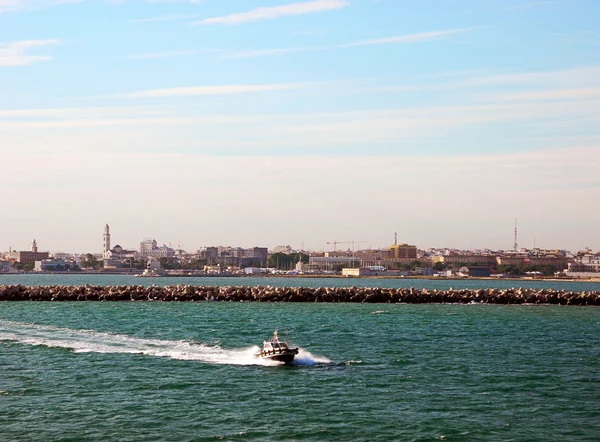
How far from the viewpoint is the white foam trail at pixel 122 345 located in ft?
131

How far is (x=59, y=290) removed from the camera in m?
85.8

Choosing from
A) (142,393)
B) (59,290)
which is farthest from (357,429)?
(59,290)

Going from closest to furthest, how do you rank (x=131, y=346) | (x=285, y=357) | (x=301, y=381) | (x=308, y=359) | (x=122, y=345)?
(x=301, y=381) → (x=285, y=357) → (x=308, y=359) → (x=131, y=346) → (x=122, y=345)

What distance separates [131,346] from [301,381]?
516 inches

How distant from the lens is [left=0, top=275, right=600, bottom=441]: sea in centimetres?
2583

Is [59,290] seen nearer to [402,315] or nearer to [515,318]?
[402,315]

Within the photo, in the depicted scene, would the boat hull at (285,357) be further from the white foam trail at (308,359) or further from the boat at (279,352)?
the white foam trail at (308,359)

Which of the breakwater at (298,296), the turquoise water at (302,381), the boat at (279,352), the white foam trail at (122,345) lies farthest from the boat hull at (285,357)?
the breakwater at (298,296)

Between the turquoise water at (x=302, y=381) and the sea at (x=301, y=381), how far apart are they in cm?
7

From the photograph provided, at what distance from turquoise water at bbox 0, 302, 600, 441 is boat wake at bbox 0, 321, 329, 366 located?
3.8 inches

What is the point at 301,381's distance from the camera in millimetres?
33375

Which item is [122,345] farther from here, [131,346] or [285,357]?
[285,357]

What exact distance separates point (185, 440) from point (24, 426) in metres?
4.94

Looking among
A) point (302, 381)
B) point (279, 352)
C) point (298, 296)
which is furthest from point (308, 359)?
point (298, 296)
